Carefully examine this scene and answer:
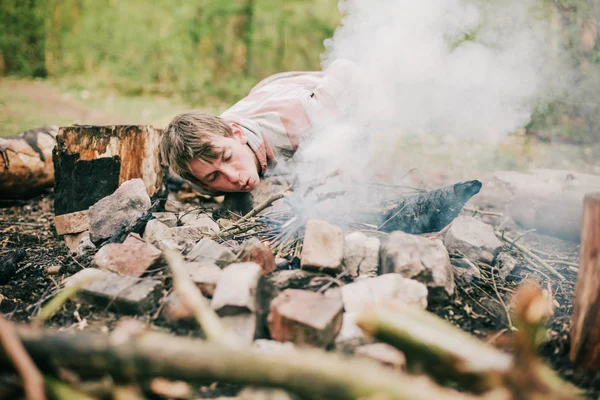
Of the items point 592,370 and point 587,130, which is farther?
point 587,130

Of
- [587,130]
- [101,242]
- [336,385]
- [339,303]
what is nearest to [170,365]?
[336,385]

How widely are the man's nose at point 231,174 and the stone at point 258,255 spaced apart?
850 millimetres

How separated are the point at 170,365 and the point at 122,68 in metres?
10.7

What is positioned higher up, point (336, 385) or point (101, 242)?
point (336, 385)

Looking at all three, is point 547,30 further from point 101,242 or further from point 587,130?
point 101,242

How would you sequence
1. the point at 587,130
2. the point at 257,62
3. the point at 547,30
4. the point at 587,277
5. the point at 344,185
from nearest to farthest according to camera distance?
the point at 587,277, the point at 344,185, the point at 547,30, the point at 587,130, the point at 257,62

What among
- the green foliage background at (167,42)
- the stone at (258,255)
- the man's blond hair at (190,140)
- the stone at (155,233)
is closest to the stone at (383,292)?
the stone at (258,255)

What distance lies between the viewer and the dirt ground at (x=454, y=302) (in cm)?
160

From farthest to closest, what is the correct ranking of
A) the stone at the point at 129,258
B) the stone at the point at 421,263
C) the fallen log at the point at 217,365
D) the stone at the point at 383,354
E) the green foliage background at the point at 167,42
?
the green foliage background at the point at 167,42 < the stone at the point at 129,258 < the stone at the point at 421,263 < the stone at the point at 383,354 < the fallen log at the point at 217,365

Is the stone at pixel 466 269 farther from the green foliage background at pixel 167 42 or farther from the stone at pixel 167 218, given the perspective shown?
the green foliage background at pixel 167 42

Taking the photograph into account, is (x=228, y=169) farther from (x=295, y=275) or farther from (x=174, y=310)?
(x=174, y=310)

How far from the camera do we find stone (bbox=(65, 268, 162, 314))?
1717 millimetres

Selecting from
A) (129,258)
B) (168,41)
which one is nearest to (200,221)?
(129,258)

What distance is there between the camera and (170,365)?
3.52 feet
